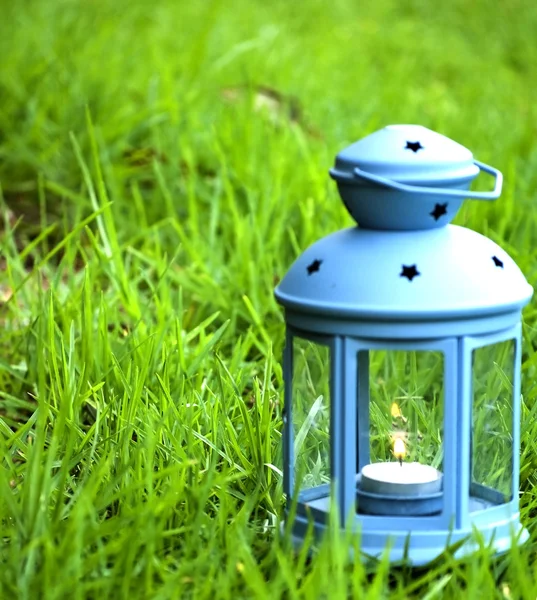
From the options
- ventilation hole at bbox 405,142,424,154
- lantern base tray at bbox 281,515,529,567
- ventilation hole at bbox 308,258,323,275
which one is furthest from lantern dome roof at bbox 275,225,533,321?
lantern base tray at bbox 281,515,529,567

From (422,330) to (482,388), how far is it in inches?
15.2

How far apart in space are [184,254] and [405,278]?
1.75 m

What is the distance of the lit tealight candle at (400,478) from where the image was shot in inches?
67.1

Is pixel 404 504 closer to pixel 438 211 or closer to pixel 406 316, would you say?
pixel 406 316

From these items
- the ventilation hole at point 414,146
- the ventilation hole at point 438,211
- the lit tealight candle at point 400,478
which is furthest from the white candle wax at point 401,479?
the ventilation hole at point 414,146

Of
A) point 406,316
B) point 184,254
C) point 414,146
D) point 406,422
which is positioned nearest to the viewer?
point 406,316

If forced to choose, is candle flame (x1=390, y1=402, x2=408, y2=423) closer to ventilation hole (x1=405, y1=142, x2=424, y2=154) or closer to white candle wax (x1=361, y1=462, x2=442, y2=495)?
white candle wax (x1=361, y1=462, x2=442, y2=495)

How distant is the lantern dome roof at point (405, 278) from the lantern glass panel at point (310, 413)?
0.24 m

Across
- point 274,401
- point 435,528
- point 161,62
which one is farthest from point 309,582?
point 161,62

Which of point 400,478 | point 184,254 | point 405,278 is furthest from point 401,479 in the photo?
point 184,254

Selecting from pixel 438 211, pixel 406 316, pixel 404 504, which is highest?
pixel 438 211

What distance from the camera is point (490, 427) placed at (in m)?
1.89

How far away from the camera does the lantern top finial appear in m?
1.62

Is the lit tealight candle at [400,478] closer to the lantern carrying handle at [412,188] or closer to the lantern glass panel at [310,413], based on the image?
the lantern glass panel at [310,413]
